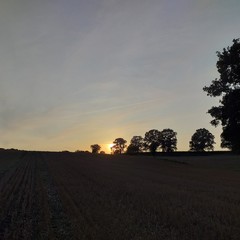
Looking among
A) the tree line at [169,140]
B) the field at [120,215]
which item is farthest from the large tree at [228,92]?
the tree line at [169,140]

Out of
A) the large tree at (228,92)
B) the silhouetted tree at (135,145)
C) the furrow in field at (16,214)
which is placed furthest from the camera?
the silhouetted tree at (135,145)

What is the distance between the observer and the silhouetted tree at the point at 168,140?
16765 centimetres

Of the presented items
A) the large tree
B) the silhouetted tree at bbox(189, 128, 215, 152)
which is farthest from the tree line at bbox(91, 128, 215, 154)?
the large tree

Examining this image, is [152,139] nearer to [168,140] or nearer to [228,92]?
[168,140]

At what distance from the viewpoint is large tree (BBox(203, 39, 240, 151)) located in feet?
139

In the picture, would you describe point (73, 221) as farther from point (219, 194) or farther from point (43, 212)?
point (219, 194)

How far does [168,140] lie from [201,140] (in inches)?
497

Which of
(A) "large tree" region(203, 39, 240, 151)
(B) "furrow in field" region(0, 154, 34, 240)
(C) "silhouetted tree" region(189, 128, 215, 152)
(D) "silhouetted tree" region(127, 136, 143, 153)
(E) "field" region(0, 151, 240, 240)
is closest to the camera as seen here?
(E) "field" region(0, 151, 240, 240)

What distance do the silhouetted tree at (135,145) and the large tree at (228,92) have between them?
5671 inches

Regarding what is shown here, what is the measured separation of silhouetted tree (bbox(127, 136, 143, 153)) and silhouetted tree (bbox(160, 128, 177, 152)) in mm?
20512

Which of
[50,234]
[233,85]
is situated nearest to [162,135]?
[233,85]

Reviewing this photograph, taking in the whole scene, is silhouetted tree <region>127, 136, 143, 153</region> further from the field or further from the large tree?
the field

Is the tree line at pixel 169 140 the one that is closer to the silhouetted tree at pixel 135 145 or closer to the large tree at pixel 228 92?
the silhouetted tree at pixel 135 145

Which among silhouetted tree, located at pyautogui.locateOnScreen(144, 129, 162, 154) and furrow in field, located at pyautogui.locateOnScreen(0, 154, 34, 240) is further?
silhouetted tree, located at pyautogui.locateOnScreen(144, 129, 162, 154)
